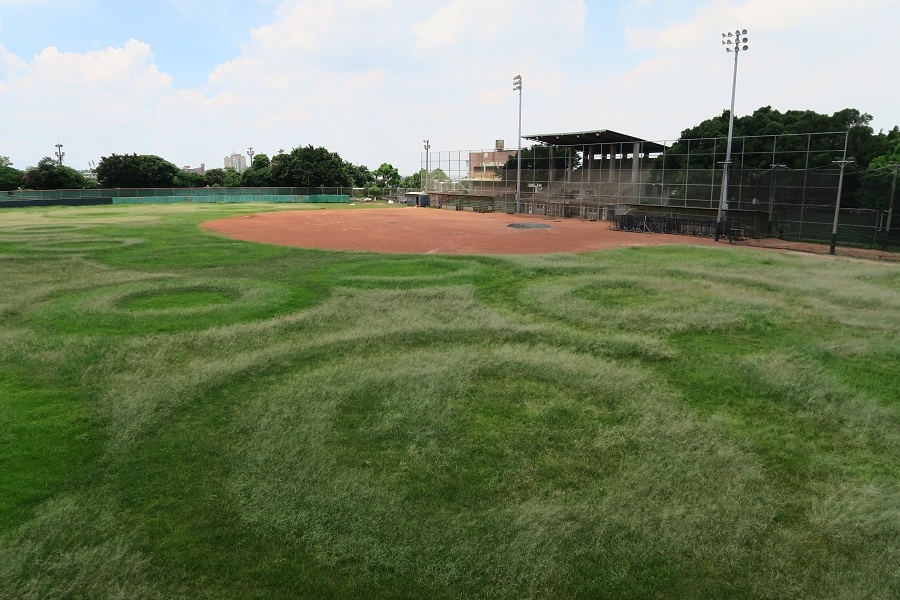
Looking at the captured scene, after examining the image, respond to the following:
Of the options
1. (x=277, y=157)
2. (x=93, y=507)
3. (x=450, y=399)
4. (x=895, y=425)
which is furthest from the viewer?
(x=277, y=157)

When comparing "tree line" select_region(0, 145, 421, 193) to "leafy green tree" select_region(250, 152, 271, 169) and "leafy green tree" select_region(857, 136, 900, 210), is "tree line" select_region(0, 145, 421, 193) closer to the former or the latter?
"leafy green tree" select_region(250, 152, 271, 169)

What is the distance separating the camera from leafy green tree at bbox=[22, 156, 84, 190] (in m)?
71.5

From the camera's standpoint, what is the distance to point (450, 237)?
31703mm

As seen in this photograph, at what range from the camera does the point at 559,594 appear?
4738mm

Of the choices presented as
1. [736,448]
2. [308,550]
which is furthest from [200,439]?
[736,448]

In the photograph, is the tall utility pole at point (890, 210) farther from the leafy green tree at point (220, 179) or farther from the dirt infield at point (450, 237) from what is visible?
the leafy green tree at point (220, 179)

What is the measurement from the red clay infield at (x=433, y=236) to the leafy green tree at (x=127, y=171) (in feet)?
144

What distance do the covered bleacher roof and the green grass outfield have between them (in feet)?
121

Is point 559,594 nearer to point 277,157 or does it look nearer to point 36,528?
point 36,528

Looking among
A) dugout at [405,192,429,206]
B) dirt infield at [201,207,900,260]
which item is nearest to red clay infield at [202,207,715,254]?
dirt infield at [201,207,900,260]

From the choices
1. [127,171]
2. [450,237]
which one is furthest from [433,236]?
[127,171]

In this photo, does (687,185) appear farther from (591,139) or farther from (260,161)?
(260,161)

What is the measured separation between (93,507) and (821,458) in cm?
822

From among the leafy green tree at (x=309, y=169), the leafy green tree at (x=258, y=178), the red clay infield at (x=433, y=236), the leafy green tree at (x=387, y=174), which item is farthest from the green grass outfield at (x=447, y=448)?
the leafy green tree at (x=387, y=174)
